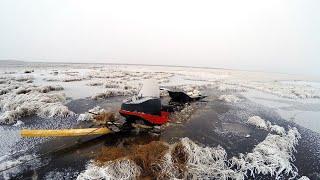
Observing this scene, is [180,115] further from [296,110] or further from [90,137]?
[296,110]

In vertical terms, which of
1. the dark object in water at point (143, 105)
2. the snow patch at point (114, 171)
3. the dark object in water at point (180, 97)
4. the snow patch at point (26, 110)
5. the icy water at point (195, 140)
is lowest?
the icy water at point (195, 140)

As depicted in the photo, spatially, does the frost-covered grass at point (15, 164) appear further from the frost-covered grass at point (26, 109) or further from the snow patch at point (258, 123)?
the snow patch at point (258, 123)

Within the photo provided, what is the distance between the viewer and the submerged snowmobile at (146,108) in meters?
13.0

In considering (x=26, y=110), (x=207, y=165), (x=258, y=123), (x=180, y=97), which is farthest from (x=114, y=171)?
(x=180, y=97)

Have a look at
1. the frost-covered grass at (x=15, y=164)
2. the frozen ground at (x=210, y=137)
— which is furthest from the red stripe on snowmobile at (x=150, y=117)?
the frost-covered grass at (x=15, y=164)

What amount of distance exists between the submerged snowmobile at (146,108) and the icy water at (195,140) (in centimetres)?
88

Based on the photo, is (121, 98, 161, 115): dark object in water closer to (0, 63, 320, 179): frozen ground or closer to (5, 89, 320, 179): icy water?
(5, 89, 320, 179): icy water

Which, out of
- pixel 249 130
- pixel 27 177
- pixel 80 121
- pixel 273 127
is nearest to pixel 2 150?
pixel 27 177

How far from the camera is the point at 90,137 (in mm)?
12547

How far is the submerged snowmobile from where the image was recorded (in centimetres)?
1298

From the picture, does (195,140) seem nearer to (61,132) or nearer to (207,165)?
(207,165)

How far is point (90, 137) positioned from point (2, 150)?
153 inches

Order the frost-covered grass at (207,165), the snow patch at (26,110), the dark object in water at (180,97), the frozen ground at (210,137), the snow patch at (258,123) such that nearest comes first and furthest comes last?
the frost-covered grass at (207,165)
the frozen ground at (210,137)
the snow patch at (26,110)
the snow patch at (258,123)
the dark object in water at (180,97)

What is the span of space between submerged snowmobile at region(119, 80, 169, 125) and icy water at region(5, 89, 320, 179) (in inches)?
34.5
